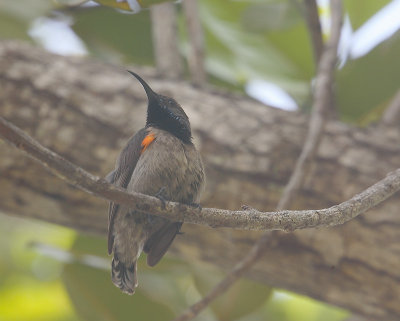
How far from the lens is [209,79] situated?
507 cm

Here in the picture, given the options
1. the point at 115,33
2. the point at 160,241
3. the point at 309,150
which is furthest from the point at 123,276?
the point at 115,33

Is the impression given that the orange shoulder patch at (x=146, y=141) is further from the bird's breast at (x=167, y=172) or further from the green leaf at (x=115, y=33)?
the green leaf at (x=115, y=33)

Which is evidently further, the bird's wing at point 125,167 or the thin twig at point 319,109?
the thin twig at point 319,109

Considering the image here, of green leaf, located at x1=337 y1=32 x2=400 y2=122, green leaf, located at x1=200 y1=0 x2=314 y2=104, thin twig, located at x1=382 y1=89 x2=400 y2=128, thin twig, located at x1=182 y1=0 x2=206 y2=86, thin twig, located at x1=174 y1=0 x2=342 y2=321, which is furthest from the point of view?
green leaf, located at x1=200 y1=0 x2=314 y2=104

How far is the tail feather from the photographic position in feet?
8.37

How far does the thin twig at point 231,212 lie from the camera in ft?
5.12

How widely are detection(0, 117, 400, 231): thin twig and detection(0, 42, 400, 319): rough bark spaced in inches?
49.3

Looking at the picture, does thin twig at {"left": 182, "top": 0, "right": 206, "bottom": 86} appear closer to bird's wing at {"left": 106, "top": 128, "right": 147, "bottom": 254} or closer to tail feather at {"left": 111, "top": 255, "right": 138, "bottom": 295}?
bird's wing at {"left": 106, "top": 128, "right": 147, "bottom": 254}

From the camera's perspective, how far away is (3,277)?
513cm

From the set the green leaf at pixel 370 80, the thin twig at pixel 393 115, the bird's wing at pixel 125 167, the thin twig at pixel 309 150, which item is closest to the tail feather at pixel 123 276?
the bird's wing at pixel 125 167

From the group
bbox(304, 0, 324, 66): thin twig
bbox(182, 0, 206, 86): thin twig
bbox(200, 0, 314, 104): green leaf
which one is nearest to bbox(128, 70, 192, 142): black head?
bbox(182, 0, 206, 86): thin twig

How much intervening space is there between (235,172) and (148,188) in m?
0.81

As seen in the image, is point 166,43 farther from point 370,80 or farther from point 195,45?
point 370,80

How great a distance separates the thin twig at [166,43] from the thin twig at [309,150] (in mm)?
935
